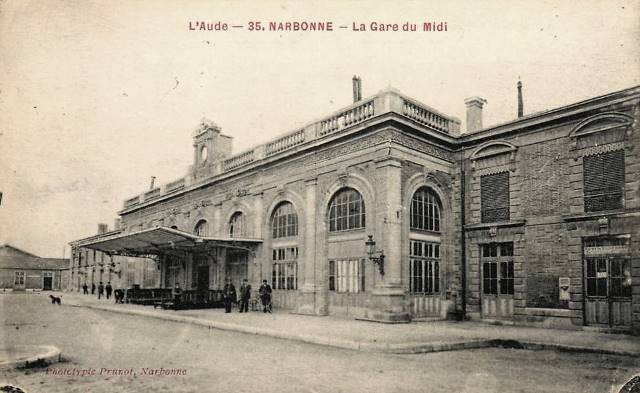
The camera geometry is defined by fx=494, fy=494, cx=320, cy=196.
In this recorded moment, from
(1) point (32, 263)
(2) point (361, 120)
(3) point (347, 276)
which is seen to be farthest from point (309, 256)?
(1) point (32, 263)

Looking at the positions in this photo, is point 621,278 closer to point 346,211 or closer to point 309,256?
point 346,211

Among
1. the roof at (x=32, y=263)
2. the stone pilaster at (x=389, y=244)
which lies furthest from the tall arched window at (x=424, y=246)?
the roof at (x=32, y=263)

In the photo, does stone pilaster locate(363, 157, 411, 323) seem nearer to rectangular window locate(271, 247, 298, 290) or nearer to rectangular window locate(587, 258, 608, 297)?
rectangular window locate(271, 247, 298, 290)

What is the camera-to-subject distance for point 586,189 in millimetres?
13250

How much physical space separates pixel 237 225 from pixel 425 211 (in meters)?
9.64

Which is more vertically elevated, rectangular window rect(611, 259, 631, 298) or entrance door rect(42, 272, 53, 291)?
rectangular window rect(611, 259, 631, 298)

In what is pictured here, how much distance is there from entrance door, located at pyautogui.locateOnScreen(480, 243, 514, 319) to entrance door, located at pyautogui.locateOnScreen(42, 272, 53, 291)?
66.1 meters

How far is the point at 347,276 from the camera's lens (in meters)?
16.0

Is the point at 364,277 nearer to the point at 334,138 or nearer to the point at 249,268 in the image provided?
the point at 334,138

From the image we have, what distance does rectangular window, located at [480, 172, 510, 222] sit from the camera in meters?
15.2

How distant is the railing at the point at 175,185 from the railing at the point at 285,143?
30.8 feet

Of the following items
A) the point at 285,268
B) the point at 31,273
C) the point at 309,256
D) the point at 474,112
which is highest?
the point at 474,112

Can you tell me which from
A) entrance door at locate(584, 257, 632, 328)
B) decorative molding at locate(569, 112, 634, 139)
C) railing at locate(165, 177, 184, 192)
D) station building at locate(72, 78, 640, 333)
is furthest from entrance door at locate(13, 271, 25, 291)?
decorative molding at locate(569, 112, 634, 139)

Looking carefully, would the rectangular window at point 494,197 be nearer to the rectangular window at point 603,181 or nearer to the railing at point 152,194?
the rectangular window at point 603,181
